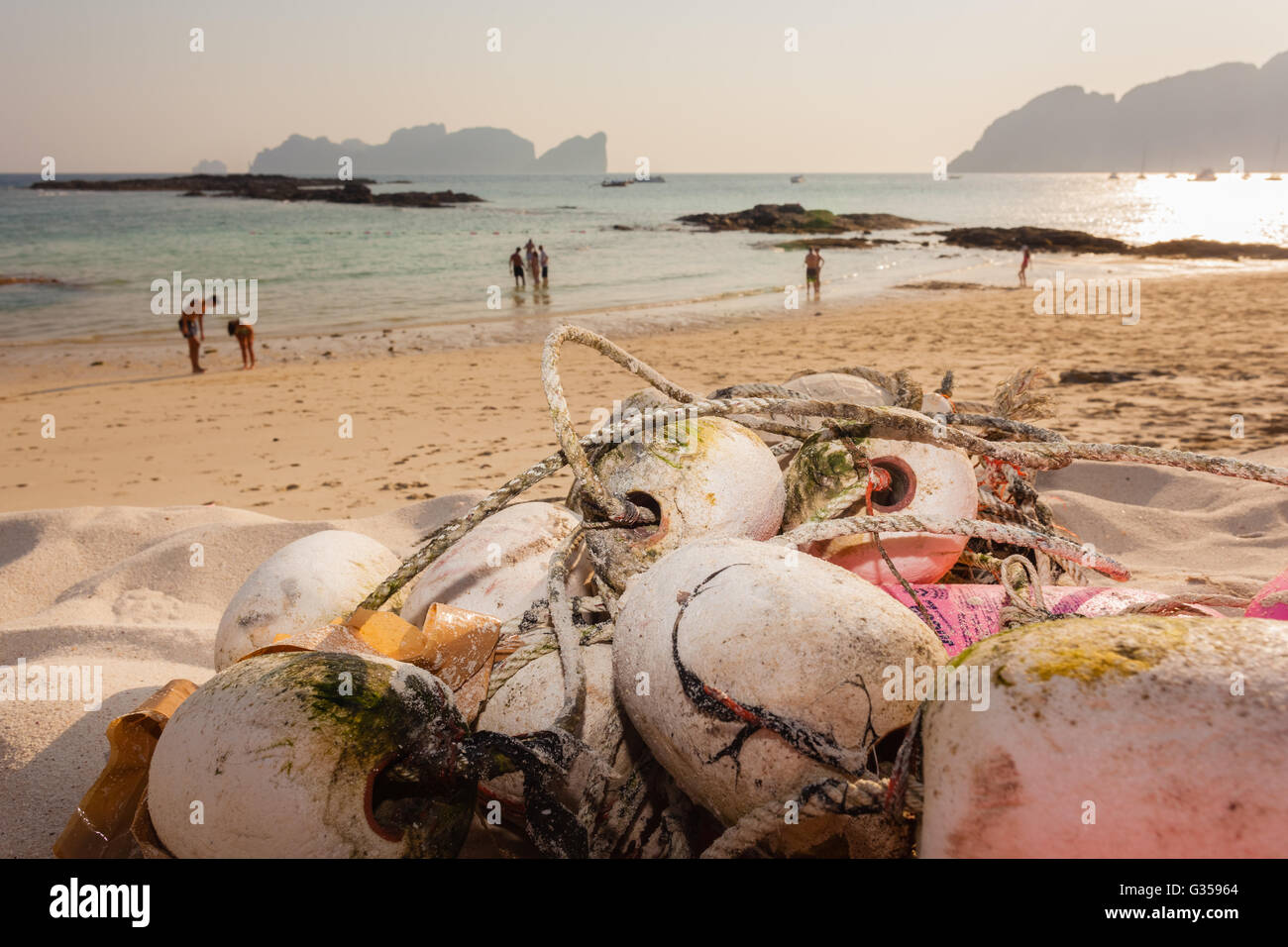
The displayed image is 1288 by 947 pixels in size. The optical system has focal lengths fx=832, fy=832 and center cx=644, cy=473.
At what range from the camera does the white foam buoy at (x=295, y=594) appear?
2.57 m

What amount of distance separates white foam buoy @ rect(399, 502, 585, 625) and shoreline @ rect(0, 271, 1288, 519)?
3053 millimetres

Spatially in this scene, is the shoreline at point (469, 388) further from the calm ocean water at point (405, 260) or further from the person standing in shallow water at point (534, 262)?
the person standing in shallow water at point (534, 262)

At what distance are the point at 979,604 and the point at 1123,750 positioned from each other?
107cm

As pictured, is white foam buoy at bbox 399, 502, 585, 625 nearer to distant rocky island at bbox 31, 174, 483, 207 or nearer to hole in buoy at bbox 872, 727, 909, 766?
hole in buoy at bbox 872, 727, 909, 766

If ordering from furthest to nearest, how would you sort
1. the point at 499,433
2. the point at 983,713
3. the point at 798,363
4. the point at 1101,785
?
1. the point at 798,363
2. the point at 499,433
3. the point at 983,713
4. the point at 1101,785

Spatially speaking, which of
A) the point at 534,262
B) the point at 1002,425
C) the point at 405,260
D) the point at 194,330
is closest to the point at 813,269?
the point at 534,262

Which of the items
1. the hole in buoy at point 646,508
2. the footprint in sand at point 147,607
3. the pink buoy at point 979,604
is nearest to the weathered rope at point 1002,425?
the pink buoy at point 979,604

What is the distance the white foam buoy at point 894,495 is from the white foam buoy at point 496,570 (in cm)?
80

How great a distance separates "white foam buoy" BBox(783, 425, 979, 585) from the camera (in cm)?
257

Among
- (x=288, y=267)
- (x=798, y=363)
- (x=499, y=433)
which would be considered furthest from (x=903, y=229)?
(x=499, y=433)

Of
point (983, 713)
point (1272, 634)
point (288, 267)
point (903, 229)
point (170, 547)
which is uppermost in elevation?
point (903, 229)

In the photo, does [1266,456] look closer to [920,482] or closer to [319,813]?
[920,482]

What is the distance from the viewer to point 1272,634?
50.3 inches
